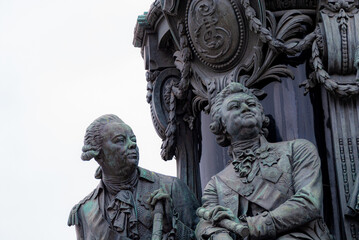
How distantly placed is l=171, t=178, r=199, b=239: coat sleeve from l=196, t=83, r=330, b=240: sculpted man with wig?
422mm

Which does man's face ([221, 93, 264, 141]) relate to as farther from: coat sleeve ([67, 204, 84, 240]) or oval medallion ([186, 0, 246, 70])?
coat sleeve ([67, 204, 84, 240])

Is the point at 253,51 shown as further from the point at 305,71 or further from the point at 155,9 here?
the point at 155,9

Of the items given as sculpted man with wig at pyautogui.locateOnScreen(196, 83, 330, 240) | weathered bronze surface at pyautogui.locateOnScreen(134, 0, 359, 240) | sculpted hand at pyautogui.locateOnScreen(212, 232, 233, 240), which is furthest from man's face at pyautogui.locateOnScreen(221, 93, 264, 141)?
sculpted hand at pyautogui.locateOnScreen(212, 232, 233, 240)

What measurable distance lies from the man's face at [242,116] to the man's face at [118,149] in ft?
4.19

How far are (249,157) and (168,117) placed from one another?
2.52 metres

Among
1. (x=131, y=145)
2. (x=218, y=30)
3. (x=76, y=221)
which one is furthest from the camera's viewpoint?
(x=218, y=30)

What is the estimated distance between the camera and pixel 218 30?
61.9ft

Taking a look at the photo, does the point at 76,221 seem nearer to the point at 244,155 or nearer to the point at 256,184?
the point at 244,155

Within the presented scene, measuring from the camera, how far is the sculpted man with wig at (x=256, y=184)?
16812 millimetres

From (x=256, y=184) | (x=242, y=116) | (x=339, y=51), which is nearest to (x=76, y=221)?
(x=256, y=184)

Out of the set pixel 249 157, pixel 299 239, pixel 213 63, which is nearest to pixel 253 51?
pixel 213 63

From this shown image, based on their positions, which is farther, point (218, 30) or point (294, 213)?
point (218, 30)

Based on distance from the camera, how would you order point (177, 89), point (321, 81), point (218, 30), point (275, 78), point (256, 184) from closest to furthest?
point (256, 184) < point (321, 81) < point (275, 78) < point (218, 30) < point (177, 89)

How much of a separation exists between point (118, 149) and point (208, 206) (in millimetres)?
1405
